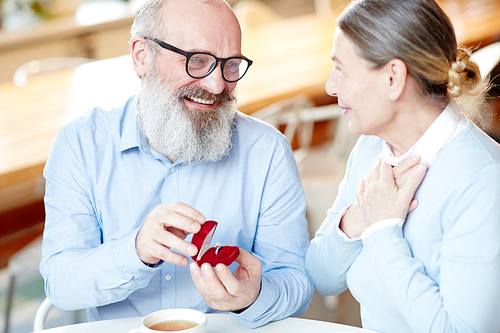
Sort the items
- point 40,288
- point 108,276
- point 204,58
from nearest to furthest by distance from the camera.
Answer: point 108,276 → point 204,58 → point 40,288

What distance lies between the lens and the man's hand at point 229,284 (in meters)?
1.00

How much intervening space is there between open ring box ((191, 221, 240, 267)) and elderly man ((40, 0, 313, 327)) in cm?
23

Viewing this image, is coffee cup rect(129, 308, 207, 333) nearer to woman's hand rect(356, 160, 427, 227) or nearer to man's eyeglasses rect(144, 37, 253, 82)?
woman's hand rect(356, 160, 427, 227)

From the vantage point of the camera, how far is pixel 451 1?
5.65 m

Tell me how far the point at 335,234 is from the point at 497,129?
410cm

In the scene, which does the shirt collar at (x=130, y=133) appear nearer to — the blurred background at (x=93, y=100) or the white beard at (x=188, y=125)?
the white beard at (x=188, y=125)

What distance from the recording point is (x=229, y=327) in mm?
1117

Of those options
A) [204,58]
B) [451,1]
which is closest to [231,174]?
[204,58]

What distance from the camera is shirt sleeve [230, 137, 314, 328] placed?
126 centimetres

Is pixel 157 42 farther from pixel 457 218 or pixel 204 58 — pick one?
pixel 457 218

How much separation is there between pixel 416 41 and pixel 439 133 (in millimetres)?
185

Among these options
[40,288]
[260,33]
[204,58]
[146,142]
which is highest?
[260,33]

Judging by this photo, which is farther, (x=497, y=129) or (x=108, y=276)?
(x=497, y=129)

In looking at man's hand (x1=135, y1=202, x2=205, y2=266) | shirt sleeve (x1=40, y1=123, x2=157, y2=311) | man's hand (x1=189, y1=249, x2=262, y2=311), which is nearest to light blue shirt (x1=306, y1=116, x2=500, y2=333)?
man's hand (x1=189, y1=249, x2=262, y2=311)
